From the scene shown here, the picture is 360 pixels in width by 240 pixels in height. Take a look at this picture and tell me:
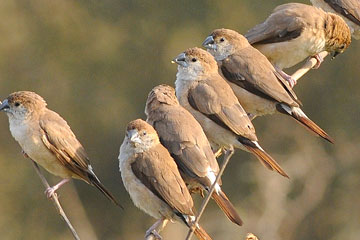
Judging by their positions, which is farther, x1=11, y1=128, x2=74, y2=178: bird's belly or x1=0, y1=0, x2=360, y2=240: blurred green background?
x1=0, y1=0, x2=360, y2=240: blurred green background

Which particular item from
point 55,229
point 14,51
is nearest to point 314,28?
point 55,229

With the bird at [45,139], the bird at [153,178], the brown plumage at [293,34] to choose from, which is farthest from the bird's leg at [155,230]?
the brown plumage at [293,34]

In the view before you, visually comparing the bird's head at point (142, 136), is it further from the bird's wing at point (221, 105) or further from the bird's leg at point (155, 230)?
the bird's wing at point (221, 105)

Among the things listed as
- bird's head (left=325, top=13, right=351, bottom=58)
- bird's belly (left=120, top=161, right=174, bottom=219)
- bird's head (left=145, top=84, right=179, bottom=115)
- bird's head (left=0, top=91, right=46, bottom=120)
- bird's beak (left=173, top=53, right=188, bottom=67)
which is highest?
bird's head (left=0, top=91, right=46, bottom=120)

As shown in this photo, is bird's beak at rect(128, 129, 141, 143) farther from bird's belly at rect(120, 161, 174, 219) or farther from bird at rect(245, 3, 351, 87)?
bird at rect(245, 3, 351, 87)

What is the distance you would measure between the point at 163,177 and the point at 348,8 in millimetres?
4674

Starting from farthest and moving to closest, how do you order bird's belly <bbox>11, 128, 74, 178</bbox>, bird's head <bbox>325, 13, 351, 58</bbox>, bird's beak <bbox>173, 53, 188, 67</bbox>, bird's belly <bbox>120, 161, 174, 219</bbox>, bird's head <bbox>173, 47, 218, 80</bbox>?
bird's head <bbox>325, 13, 351, 58</bbox> < bird's beak <bbox>173, 53, 188, 67</bbox> < bird's head <bbox>173, 47, 218, 80</bbox> < bird's belly <bbox>11, 128, 74, 178</bbox> < bird's belly <bbox>120, 161, 174, 219</bbox>

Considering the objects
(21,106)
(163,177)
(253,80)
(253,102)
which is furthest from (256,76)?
(21,106)

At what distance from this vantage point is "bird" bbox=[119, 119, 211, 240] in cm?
779

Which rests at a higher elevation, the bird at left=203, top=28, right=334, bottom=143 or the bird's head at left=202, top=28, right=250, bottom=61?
the bird's head at left=202, top=28, right=250, bottom=61

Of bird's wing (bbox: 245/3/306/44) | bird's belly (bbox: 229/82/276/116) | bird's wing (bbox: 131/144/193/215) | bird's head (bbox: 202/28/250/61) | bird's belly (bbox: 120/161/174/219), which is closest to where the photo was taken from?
bird's wing (bbox: 131/144/193/215)

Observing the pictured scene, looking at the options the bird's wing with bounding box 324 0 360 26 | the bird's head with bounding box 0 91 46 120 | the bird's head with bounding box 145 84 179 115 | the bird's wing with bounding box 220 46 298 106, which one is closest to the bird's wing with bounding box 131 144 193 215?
the bird's head with bounding box 145 84 179 115

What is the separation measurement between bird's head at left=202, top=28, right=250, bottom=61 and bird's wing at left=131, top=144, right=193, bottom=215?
1.64 meters

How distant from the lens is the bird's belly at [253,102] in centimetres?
925
